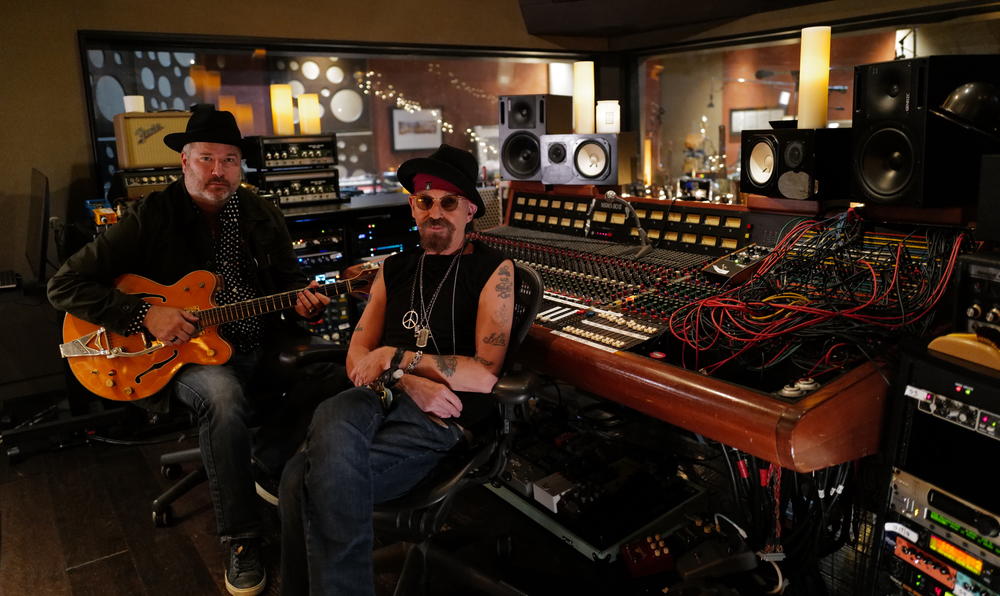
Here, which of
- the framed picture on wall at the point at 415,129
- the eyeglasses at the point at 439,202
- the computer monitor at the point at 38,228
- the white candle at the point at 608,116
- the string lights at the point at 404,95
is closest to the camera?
the eyeglasses at the point at 439,202

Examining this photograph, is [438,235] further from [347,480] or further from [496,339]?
[347,480]

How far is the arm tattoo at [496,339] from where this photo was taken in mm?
1953

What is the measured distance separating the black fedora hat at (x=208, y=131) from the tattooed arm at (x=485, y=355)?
117 cm

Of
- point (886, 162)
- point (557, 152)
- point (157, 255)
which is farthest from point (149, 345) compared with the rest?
point (886, 162)

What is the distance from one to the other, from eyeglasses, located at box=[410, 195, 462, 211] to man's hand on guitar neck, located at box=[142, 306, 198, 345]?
944 millimetres

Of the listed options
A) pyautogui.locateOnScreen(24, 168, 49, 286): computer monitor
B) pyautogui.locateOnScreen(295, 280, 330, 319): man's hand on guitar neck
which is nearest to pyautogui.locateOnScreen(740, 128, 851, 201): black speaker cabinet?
pyautogui.locateOnScreen(295, 280, 330, 319): man's hand on guitar neck

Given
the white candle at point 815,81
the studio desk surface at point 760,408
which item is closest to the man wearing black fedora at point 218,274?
the studio desk surface at point 760,408

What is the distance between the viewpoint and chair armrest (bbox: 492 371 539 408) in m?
1.72

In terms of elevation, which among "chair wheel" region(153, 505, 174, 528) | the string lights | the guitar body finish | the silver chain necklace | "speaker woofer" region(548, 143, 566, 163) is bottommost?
"chair wheel" region(153, 505, 174, 528)

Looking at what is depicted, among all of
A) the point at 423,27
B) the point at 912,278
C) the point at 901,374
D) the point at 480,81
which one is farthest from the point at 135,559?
the point at 480,81

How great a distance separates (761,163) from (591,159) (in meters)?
0.81

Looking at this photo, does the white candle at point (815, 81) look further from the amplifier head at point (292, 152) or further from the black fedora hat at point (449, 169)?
the amplifier head at point (292, 152)

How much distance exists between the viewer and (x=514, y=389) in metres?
1.73

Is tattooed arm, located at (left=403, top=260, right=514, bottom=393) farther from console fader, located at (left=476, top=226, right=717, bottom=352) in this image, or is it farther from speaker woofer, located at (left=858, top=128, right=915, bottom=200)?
speaker woofer, located at (left=858, top=128, right=915, bottom=200)
